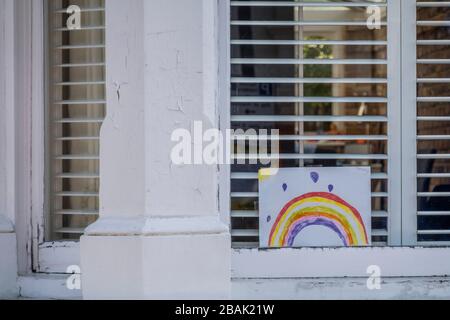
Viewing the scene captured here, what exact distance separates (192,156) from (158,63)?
0.55 metres

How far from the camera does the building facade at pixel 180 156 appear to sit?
3723 millimetres

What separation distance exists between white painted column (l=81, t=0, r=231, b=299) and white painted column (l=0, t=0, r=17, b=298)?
28.0 inches

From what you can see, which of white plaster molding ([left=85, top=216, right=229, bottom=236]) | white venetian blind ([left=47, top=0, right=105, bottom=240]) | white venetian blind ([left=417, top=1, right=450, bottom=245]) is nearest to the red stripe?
white venetian blind ([left=417, top=1, right=450, bottom=245])

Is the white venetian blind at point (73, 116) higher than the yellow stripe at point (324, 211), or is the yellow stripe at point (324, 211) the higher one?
the white venetian blind at point (73, 116)

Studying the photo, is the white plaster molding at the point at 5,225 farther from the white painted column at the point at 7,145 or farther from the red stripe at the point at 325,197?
the red stripe at the point at 325,197

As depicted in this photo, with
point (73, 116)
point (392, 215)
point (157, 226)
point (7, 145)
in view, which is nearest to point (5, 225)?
point (7, 145)

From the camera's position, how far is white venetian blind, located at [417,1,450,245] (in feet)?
14.4

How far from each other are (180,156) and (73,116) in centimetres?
117

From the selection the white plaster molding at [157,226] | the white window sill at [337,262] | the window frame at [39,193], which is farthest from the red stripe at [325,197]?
the window frame at [39,193]

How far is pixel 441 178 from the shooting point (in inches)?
176

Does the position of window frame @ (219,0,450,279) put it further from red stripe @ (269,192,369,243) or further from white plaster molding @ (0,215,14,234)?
white plaster molding @ (0,215,14,234)
